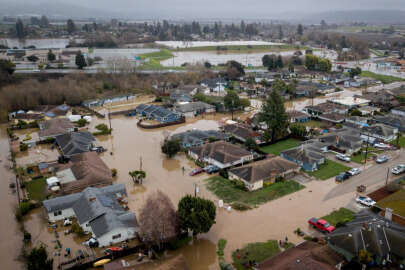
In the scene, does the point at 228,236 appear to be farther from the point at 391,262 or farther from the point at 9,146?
the point at 9,146

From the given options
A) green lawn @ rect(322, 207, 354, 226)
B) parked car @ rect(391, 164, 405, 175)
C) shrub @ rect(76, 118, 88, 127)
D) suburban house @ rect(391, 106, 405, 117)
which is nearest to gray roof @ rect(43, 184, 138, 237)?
green lawn @ rect(322, 207, 354, 226)

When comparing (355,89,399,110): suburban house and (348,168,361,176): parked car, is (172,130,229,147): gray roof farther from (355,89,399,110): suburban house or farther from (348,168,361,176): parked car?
(355,89,399,110): suburban house

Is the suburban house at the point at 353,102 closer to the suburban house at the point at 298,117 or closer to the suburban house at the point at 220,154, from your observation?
the suburban house at the point at 298,117

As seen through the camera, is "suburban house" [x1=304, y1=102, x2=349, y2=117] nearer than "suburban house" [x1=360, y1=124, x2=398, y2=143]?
No

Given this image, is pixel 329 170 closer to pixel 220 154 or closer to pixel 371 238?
pixel 220 154

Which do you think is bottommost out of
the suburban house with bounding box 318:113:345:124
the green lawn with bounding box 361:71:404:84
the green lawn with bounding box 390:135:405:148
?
the green lawn with bounding box 390:135:405:148

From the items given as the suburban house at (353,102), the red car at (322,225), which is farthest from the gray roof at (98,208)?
the suburban house at (353,102)
